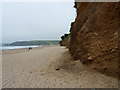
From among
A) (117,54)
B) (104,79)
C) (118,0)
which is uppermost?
(118,0)

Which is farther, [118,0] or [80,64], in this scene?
[80,64]

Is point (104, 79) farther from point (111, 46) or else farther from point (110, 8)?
point (110, 8)

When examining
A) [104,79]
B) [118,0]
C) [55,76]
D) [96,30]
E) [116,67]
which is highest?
[118,0]

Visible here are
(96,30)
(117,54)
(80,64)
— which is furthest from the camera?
(80,64)

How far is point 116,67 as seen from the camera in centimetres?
438

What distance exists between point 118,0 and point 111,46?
2198mm

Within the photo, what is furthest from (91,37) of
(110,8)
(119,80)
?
(119,80)

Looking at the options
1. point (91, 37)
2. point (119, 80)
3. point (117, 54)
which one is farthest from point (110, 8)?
point (119, 80)

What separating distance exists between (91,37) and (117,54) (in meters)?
1.68

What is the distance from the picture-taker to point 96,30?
18.6ft

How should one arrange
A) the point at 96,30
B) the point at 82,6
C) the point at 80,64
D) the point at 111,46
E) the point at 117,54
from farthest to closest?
the point at 82,6
the point at 80,64
the point at 96,30
the point at 111,46
the point at 117,54

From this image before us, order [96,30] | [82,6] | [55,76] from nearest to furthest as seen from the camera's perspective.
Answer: [55,76] → [96,30] → [82,6]

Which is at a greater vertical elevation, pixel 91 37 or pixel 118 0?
pixel 118 0

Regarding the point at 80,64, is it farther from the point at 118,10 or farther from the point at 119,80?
the point at 118,10
